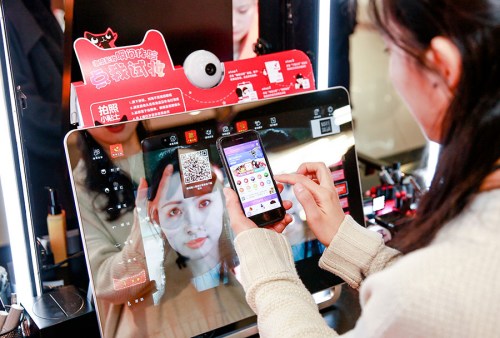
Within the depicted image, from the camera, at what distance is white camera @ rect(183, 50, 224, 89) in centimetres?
93

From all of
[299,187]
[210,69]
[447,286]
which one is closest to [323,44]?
[210,69]

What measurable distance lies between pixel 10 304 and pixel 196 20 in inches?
24.6

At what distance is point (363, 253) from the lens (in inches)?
31.6

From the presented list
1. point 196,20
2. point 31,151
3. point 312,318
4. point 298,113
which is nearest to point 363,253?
point 312,318

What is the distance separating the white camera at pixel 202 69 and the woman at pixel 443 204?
0.39m

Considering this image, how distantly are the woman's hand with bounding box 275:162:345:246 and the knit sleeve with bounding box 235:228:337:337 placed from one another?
11 centimetres

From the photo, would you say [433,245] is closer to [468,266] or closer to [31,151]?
[468,266]

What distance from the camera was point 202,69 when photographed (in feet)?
3.05

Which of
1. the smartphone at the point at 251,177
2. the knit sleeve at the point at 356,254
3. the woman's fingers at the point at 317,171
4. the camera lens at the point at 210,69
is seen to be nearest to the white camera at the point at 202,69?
the camera lens at the point at 210,69

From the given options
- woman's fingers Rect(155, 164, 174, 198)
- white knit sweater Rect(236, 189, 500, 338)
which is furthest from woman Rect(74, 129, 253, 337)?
white knit sweater Rect(236, 189, 500, 338)

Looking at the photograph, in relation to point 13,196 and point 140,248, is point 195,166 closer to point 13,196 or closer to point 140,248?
point 140,248

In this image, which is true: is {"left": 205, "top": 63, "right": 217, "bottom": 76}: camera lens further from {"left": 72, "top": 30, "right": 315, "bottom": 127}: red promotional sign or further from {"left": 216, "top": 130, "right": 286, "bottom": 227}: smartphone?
{"left": 216, "top": 130, "right": 286, "bottom": 227}: smartphone

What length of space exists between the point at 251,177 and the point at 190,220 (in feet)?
0.42

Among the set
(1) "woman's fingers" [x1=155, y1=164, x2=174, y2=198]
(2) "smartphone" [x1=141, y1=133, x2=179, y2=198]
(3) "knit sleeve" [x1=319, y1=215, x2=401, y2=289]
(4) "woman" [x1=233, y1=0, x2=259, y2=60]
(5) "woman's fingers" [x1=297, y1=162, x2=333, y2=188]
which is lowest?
(3) "knit sleeve" [x1=319, y1=215, x2=401, y2=289]
